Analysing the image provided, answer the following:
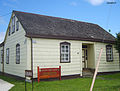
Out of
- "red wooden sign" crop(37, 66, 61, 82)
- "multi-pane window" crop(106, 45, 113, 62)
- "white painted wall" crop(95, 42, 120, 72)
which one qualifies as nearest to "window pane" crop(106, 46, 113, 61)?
"multi-pane window" crop(106, 45, 113, 62)

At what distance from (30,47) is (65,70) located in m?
3.55

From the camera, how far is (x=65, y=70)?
45.1 feet

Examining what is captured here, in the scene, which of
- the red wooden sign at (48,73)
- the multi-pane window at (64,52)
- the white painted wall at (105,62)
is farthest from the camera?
the white painted wall at (105,62)

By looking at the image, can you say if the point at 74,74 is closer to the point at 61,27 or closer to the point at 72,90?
the point at 61,27

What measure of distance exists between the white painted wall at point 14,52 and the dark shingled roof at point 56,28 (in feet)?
3.12

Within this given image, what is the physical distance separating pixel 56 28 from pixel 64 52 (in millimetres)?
2346

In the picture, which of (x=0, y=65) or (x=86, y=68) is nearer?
(x=86, y=68)

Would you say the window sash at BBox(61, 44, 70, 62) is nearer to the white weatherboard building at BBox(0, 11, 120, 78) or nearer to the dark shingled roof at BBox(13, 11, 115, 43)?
the white weatherboard building at BBox(0, 11, 120, 78)

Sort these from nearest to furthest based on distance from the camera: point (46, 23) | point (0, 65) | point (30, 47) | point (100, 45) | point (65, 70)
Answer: point (30, 47), point (65, 70), point (46, 23), point (100, 45), point (0, 65)

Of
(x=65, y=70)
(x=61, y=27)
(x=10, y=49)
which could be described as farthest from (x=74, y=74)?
(x=10, y=49)

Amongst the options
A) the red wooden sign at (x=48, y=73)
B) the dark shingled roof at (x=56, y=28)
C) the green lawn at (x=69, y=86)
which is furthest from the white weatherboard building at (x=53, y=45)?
the green lawn at (x=69, y=86)

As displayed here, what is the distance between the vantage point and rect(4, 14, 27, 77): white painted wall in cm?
1300

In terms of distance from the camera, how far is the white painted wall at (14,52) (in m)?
13.0

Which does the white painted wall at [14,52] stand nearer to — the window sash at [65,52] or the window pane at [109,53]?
the window sash at [65,52]
